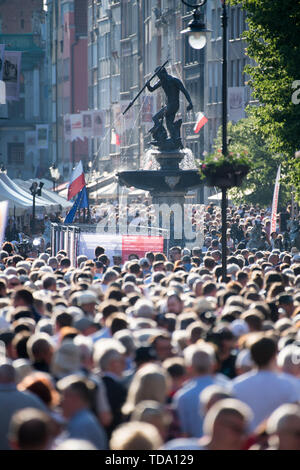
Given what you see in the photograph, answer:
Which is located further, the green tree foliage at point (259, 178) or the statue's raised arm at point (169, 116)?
the green tree foliage at point (259, 178)

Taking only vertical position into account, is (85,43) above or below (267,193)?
above

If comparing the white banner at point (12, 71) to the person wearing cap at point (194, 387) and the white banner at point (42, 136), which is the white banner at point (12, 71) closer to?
the person wearing cap at point (194, 387)

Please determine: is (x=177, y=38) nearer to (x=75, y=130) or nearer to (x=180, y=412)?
(x=75, y=130)

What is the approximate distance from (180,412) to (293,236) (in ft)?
89.3

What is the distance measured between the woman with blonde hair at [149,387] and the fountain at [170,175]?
25722 millimetres

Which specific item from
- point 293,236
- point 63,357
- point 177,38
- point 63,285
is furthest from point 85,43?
point 63,357

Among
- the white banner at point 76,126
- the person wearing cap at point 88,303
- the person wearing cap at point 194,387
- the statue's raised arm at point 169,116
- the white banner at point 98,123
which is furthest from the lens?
the white banner at point 76,126

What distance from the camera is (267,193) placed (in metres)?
53.6

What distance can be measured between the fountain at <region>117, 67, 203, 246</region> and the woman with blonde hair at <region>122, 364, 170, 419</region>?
1013 inches

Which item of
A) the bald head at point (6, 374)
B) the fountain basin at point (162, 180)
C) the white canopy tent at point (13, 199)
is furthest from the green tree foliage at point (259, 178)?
the bald head at point (6, 374)

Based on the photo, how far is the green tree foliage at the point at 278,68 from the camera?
29.5 meters

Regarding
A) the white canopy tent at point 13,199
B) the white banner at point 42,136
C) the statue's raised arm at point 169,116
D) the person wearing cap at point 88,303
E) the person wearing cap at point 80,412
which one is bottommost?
the person wearing cap at point 80,412

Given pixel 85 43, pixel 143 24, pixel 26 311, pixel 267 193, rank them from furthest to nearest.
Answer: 1. pixel 85 43
2. pixel 143 24
3. pixel 267 193
4. pixel 26 311

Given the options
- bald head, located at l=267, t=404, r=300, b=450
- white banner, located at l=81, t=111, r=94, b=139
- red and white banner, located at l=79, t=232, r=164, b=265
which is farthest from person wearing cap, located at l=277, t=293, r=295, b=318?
white banner, located at l=81, t=111, r=94, b=139
